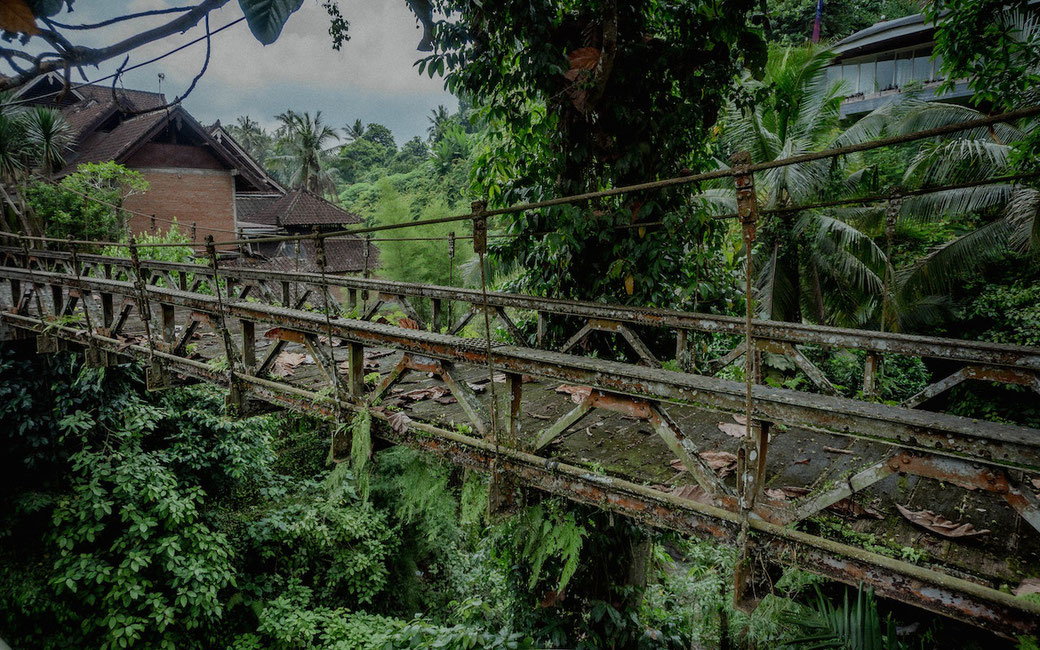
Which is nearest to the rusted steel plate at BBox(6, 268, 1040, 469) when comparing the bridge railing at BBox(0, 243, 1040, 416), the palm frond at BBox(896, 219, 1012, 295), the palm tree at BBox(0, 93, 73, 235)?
the bridge railing at BBox(0, 243, 1040, 416)

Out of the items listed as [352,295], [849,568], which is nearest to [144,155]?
[352,295]

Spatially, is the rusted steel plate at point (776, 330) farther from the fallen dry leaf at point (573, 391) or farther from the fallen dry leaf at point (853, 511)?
the fallen dry leaf at point (853, 511)

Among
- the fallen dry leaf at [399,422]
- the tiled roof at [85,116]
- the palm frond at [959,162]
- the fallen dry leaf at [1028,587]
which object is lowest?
the fallen dry leaf at [1028,587]

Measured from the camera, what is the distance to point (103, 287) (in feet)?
19.8

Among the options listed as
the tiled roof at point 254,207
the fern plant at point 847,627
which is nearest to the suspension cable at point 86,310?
the fern plant at point 847,627

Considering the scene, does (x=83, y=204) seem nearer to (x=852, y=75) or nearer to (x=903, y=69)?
(x=852, y=75)

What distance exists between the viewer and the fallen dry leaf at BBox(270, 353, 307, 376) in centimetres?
517

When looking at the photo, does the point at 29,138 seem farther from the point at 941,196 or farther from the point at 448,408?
the point at 941,196

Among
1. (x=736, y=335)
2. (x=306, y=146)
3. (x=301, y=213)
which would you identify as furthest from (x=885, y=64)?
(x=306, y=146)

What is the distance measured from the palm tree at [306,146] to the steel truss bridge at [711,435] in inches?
1167

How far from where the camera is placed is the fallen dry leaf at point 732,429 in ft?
12.5

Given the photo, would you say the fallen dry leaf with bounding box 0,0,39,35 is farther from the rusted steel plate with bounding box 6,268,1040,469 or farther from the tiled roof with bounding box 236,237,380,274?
the tiled roof with bounding box 236,237,380,274

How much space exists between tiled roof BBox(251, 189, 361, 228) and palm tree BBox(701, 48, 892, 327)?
55.6 ft

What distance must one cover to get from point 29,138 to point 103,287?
30.4ft
